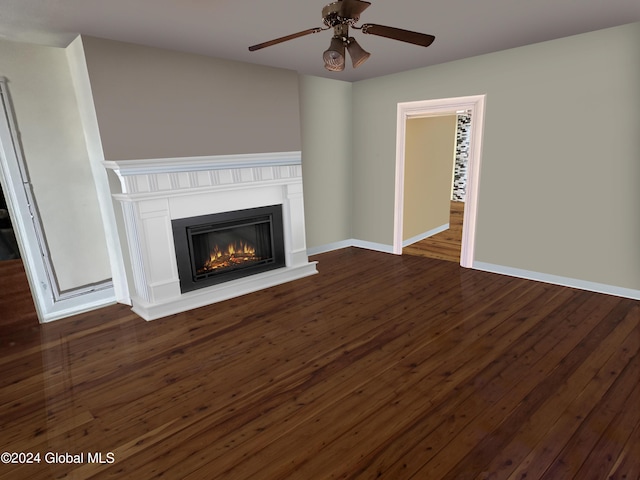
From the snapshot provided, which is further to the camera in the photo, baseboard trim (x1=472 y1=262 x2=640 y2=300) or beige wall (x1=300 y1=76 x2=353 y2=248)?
beige wall (x1=300 y1=76 x2=353 y2=248)

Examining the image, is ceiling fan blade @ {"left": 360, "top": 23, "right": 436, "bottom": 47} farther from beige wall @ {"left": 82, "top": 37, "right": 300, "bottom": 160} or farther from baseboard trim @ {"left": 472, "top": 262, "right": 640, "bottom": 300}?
baseboard trim @ {"left": 472, "top": 262, "right": 640, "bottom": 300}

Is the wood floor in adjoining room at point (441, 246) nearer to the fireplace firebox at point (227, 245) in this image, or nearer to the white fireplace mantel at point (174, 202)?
the fireplace firebox at point (227, 245)

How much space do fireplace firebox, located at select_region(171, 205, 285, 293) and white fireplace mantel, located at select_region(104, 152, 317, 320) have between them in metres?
0.08

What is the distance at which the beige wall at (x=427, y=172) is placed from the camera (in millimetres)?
5789

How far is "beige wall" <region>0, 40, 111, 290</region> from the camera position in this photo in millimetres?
3209

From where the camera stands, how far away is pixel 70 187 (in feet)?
11.5

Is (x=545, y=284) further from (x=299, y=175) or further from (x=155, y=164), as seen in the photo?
(x=155, y=164)

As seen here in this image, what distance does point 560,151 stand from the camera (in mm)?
3838

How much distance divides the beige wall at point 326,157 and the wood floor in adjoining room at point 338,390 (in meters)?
1.97

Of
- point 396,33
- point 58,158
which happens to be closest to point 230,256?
point 58,158

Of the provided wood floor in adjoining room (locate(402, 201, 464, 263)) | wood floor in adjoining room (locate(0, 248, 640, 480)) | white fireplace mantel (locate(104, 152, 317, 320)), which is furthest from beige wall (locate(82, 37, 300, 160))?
wood floor in adjoining room (locate(402, 201, 464, 263))

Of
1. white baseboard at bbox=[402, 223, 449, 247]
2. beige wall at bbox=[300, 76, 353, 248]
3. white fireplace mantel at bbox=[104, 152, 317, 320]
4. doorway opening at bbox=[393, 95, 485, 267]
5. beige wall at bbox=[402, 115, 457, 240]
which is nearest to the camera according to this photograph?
white fireplace mantel at bbox=[104, 152, 317, 320]

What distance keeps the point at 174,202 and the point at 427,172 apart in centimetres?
419

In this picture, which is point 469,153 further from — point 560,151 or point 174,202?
point 174,202
